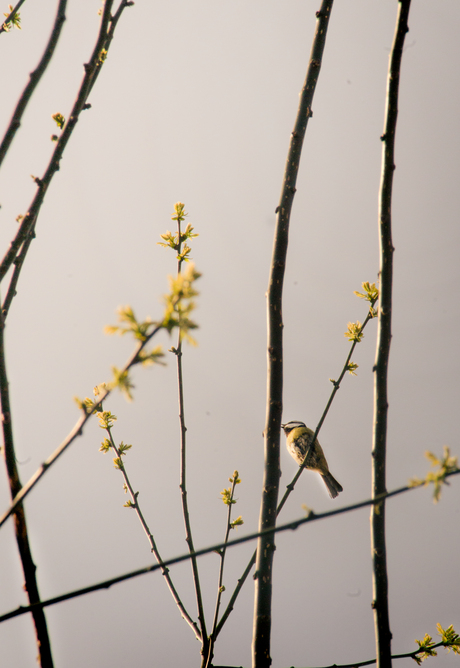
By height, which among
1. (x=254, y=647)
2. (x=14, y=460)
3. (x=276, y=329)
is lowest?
(x=254, y=647)

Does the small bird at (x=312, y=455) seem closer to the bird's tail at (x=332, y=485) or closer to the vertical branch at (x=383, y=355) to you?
the bird's tail at (x=332, y=485)

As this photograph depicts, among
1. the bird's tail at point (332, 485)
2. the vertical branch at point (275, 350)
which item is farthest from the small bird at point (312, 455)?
the vertical branch at point (275, 350)

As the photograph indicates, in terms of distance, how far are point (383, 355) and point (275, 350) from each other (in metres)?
0.38

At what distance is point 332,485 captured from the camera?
3576mm

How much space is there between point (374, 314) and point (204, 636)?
150 cm

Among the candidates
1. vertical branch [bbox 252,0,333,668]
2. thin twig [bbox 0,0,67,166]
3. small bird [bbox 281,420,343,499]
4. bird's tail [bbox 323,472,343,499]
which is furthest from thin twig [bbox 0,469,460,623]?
bird's tail [bbox 323,472,343,499]

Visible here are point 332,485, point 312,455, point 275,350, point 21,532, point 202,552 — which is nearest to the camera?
point 202,552

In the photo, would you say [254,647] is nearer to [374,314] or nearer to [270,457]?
[270,457]

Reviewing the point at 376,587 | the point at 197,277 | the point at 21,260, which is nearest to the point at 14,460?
the point at 21,260

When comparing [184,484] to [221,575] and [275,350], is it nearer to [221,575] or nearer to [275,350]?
→ [221,575]

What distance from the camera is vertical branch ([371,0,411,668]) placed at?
1.16 meters

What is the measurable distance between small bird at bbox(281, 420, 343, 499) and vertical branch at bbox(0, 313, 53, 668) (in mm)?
2458

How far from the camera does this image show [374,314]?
2.05 metres

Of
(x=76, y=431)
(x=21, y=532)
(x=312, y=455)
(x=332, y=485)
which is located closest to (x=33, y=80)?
(x=76, y=431)
